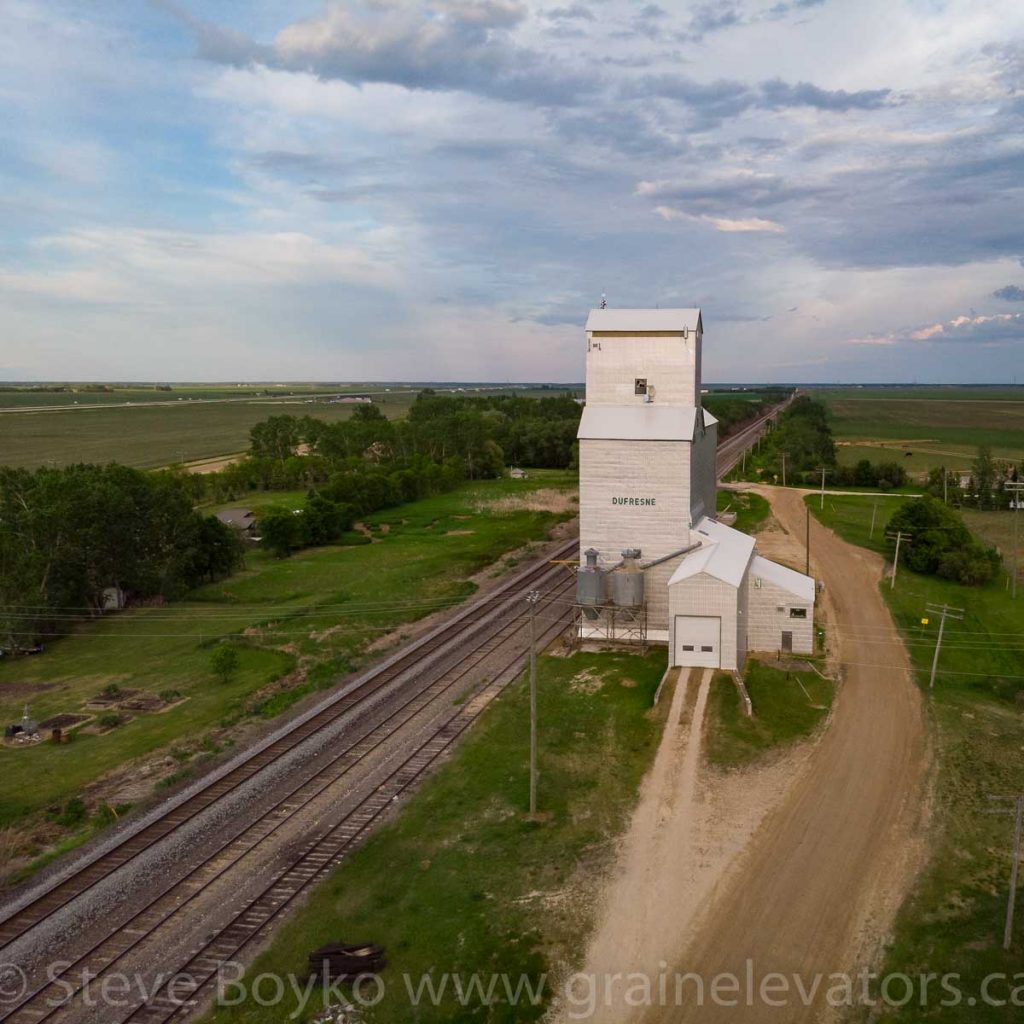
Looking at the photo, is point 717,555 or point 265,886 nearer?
point 265,886

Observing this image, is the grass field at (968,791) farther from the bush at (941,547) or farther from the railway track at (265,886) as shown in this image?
the railway track at (265,886)

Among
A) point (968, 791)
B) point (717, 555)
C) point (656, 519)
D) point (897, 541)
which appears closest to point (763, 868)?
point (968, 791)

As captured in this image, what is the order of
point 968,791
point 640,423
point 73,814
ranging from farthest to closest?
point 640,423
point 968,791
point 73,814

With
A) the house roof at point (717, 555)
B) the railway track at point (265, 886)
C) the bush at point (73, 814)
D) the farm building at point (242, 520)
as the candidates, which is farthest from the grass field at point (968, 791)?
the farm building at point (242, 520)

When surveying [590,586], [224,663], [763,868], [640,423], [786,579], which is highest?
[640,423]

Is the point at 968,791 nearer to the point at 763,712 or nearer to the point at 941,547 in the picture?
the point at 763,712

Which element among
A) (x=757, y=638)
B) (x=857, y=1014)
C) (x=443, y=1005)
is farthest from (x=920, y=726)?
(x=443, y=1005)
